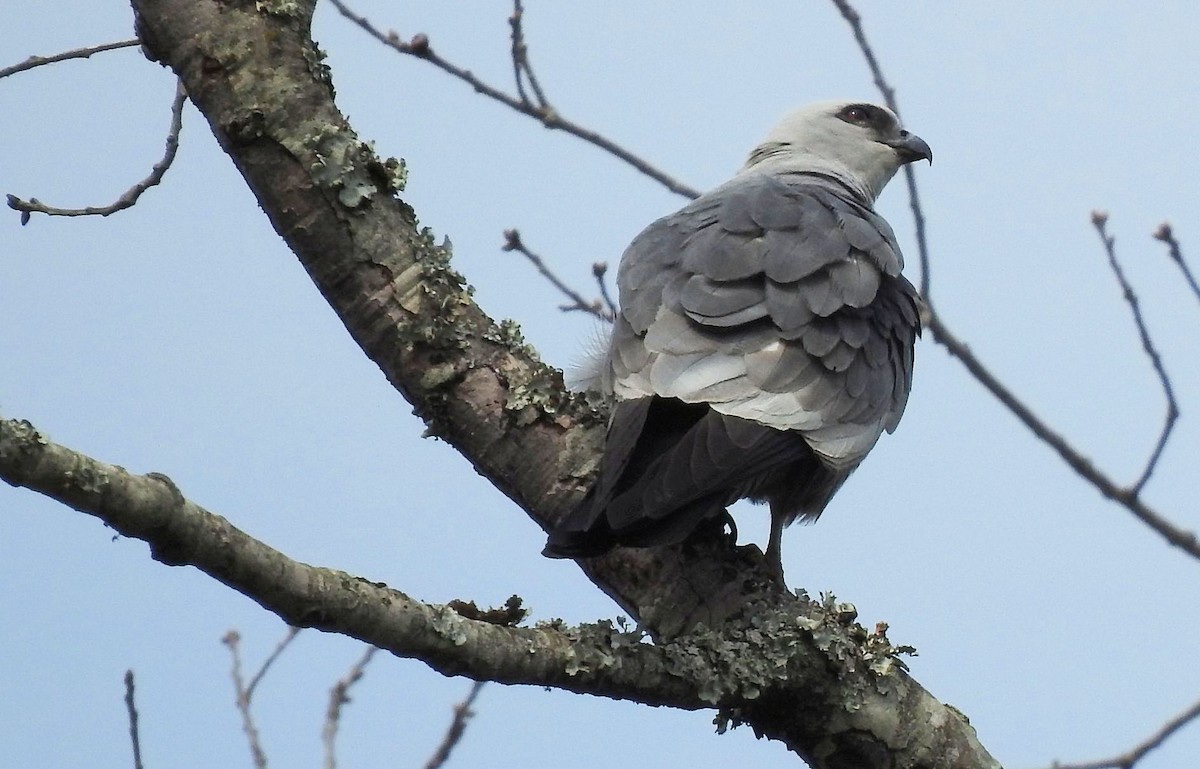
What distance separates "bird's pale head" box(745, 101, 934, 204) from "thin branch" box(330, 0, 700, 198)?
4.65 feet

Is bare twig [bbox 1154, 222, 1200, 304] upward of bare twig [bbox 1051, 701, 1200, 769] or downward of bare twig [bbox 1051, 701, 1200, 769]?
upward

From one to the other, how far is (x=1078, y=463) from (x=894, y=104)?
135 cm

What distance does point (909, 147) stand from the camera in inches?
239

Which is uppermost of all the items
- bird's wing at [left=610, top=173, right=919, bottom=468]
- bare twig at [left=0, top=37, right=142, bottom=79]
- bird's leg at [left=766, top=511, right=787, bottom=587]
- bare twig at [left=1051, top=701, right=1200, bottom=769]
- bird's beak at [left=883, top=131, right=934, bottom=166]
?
bird's beak at [left=883, top=131, right=934, bottom=166]

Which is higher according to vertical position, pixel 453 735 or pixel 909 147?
pixel 909 147

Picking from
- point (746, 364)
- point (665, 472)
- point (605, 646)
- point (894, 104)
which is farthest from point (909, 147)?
point (605, 646)

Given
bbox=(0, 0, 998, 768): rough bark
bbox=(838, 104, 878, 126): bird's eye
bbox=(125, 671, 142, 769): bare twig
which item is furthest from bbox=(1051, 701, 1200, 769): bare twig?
bbox=(838, 104, 878, 126): bird's eye

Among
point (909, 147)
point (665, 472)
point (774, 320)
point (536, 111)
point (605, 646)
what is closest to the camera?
point (605, 646)

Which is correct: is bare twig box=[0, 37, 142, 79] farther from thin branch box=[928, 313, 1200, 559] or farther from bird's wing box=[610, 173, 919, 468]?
thin branch box=[928, 313, 1200, 559]

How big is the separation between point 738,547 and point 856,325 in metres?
0.76

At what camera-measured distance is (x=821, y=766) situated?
3.22 meters

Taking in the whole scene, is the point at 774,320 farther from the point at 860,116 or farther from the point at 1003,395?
the point at 860,116

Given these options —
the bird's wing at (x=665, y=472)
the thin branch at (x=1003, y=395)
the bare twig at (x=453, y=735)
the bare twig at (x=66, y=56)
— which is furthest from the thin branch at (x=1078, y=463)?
the bare twig at (x=66, y=56)

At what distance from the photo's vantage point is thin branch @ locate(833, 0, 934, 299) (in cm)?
417
